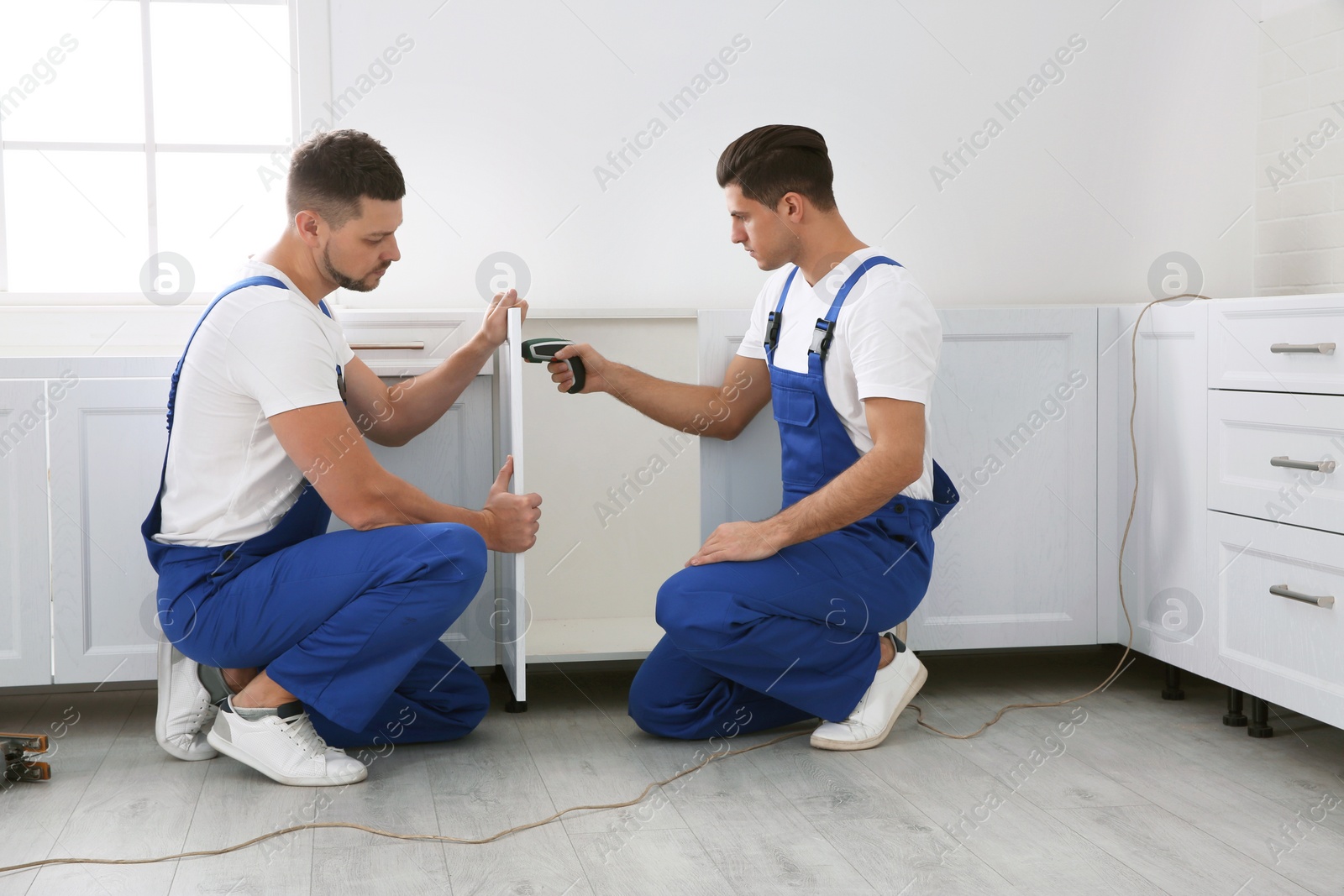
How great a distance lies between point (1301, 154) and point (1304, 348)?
44.2 inches

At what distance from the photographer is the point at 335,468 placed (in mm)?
1797

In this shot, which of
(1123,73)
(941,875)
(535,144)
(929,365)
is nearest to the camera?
(941,875)

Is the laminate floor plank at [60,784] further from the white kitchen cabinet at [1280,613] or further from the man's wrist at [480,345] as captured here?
the white kitchen cabinet at [1280,613]

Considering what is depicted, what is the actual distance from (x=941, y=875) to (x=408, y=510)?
1008mm

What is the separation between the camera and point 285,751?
186 centimetres

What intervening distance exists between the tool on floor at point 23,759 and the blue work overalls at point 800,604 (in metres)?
1.00

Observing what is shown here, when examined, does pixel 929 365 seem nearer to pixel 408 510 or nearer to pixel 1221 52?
pixel 408 510

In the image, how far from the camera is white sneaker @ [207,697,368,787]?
1.86m

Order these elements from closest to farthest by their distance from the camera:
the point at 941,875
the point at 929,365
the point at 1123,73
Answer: the point at 941,875, the point at 929,365, the point at 1123,73

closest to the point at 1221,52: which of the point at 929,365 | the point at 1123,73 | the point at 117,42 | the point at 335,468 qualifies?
the point at 1123,73

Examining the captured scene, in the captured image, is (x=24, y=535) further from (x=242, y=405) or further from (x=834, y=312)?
(x=834, y=312)

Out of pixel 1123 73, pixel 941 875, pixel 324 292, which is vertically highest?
pixel 1123 73

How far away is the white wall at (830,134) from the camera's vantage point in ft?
8.60

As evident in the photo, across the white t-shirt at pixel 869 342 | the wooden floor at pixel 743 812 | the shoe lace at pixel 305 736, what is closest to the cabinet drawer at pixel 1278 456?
the wooden floor at pixel 743 812
